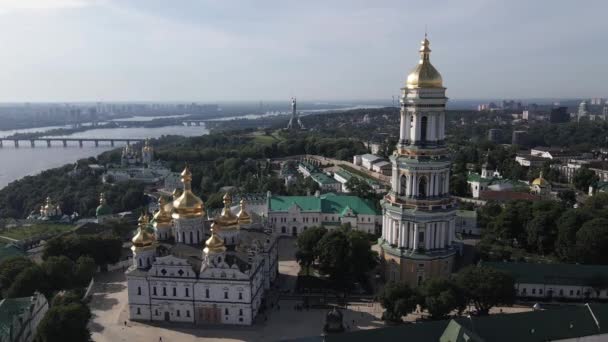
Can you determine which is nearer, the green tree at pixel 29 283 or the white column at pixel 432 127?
the green tree at pixel 29 283

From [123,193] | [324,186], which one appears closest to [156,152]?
[123,193]

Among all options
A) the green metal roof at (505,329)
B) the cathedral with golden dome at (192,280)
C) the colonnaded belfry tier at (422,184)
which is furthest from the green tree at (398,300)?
the cathedral with golden dome at (192,280)

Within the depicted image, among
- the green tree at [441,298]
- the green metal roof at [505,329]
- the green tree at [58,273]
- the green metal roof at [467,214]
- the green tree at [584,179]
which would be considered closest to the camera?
the green metal roof at [505,329]

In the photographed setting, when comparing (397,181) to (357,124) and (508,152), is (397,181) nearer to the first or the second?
(508,152)

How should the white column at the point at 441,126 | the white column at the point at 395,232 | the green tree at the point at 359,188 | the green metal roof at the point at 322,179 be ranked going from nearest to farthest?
the white column at the point at 441,126 < the white column at the point at 395,232 < the green tree at the point at 359,188 < the green metal roof at the point at 322,179

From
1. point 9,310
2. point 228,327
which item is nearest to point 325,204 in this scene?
point 228,327

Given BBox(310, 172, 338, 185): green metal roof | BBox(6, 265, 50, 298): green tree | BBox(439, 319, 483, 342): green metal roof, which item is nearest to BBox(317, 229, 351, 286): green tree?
BBox(439, 319, 483, 342): green metal roof

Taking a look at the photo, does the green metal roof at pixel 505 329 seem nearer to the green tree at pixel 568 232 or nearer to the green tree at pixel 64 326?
the green tree at pixel 64 326
